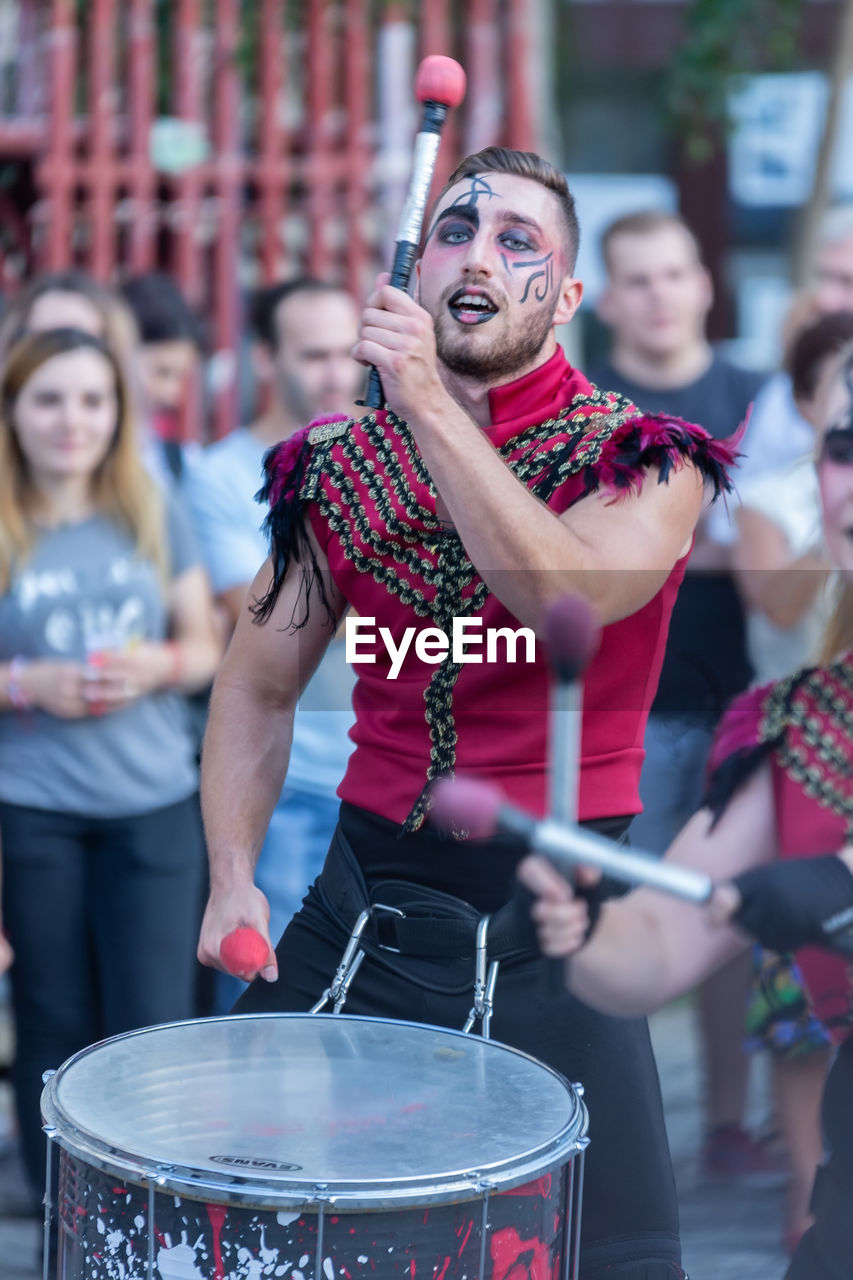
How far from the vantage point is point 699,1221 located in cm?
342

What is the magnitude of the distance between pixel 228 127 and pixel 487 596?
6049 mm

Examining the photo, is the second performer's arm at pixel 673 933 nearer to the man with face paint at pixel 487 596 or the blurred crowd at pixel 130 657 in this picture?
the man with face paint at pixel 487 596

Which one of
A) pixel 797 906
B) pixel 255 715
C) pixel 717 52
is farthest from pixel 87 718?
pixel 717 52

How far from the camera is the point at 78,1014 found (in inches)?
130

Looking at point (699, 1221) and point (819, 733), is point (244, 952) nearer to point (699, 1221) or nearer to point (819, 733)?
point (819, 733)

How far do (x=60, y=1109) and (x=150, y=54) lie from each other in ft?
21.7

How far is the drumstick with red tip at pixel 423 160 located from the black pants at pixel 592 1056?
0.70 meters

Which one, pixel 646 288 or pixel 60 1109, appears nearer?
pixel 60 1109

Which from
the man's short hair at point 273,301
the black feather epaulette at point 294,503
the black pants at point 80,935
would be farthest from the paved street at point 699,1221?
the man's short hair at point 273,301

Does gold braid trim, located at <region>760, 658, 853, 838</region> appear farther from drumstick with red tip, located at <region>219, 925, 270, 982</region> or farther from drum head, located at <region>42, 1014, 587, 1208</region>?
drumstick with red tip, located at <region>219, 925, 270, 982</region>

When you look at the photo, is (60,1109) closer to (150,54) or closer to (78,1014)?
(78,1014)

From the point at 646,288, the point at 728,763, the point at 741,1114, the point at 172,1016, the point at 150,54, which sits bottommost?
the point at 741,1114

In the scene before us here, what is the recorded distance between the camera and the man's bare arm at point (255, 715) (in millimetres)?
2262

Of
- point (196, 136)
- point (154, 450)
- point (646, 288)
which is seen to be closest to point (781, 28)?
point (196, 136)
